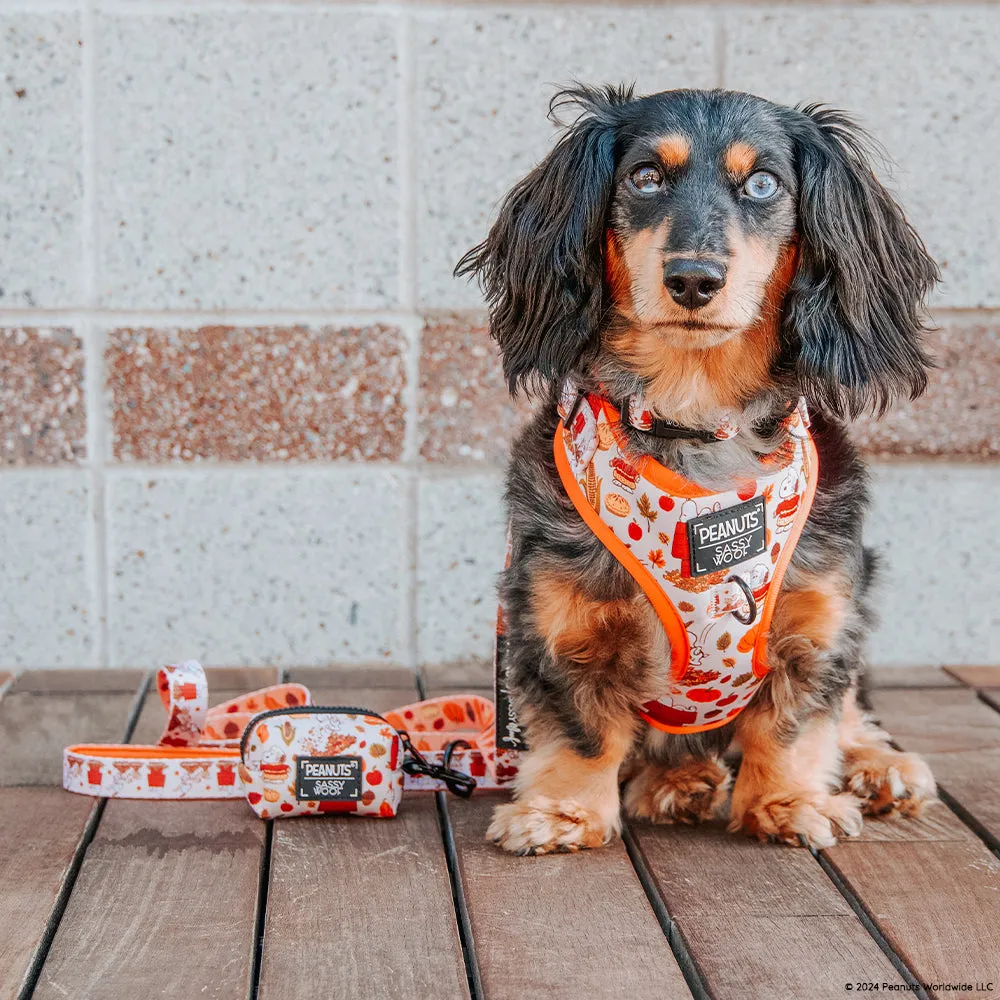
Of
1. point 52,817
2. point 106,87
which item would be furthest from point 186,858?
point 106,87

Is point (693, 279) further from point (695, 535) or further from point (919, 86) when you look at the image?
point (919, 86)

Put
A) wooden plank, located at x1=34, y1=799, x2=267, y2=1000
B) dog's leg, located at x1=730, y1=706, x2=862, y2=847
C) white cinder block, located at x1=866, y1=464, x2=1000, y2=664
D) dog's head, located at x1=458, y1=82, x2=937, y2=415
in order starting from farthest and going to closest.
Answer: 1. white cinder block, located at x1=866, y1=464, x2=1000, y2=664
2. dog's leg, located at x1=730, y1=706, x2=862, y2=847
3. dog's head, located at x1=458, y1=82, x2=937, y2=415
4. wooden plank, located at x1=34, y1=799, x2=267, y2=1000

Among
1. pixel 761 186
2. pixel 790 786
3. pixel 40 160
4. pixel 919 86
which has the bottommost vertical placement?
pixel 790 786

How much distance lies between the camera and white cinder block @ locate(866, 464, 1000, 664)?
11.2 feet

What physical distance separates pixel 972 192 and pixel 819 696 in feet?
5.33

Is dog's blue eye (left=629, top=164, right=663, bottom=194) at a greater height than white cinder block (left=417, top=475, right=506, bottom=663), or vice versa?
dog's blue eye (left=629, top=164, right=663, bottom=194)

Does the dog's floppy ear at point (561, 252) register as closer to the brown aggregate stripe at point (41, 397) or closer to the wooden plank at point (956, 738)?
the wooden plank at point (956, 738)

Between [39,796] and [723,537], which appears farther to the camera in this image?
[39,796]

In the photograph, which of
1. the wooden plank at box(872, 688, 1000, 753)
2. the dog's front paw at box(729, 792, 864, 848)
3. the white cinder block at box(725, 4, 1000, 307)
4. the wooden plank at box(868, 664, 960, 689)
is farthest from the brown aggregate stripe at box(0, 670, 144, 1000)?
the white cinder block at box(725, 4, 1000, 307)

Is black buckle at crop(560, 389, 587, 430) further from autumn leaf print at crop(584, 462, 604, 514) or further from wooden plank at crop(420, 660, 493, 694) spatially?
wooden plank at crop(420, 660, 493, 694)

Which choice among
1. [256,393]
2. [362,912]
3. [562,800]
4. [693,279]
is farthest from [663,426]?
[256,393]

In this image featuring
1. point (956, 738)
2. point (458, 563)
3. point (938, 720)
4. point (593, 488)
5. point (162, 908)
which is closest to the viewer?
point (162, 908)

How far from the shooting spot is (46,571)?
3.33 meters

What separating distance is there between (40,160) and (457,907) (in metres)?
2.08
